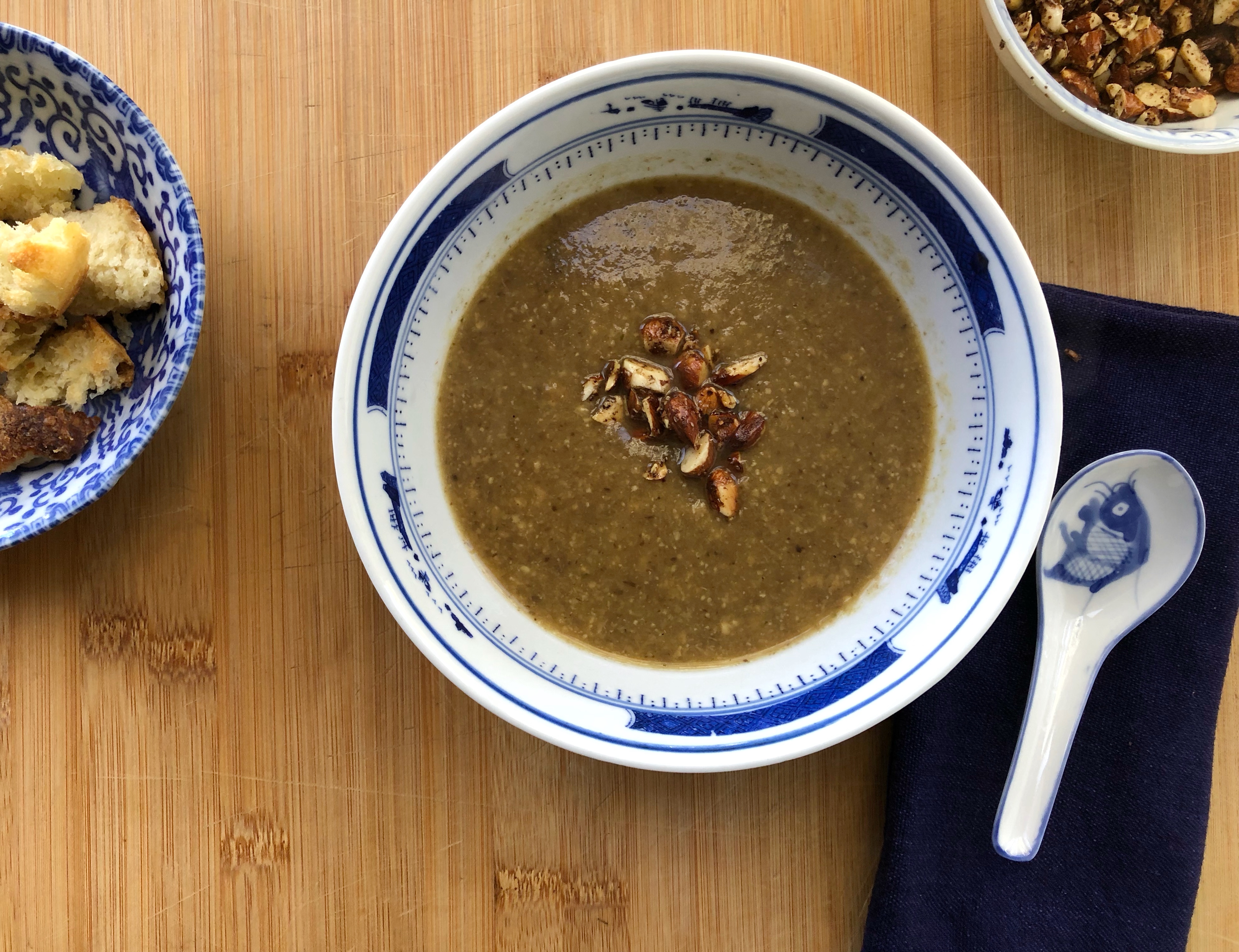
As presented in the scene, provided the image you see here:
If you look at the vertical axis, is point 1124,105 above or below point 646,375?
above

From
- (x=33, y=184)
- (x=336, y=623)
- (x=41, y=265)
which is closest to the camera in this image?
(x=41, y=265)

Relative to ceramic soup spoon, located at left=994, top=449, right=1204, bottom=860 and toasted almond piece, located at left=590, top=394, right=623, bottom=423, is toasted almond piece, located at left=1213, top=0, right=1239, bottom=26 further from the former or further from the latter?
toasted almond piece, located at left=590, top=394, right=623, bottom=423

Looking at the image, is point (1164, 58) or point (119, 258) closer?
point (119, 258)

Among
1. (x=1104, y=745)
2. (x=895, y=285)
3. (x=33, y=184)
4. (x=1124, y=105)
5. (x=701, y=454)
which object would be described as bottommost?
(x=1104, y=745)

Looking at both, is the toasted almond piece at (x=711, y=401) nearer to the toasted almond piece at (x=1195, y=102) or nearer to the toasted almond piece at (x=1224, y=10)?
the toasted almond piece at (x=1195, y=102)

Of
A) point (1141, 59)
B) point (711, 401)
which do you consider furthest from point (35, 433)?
point (1141, 59)

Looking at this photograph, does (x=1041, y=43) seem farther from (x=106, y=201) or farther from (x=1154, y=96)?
(x=106, y=201)

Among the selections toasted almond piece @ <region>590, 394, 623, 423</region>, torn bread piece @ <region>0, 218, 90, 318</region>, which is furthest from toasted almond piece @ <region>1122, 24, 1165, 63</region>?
torn bread piece @ <region>0, 218, 90, 318</region>

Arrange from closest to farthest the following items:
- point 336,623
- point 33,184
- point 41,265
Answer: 1. point 41,265
2. point 33,184
3. point 336,623
